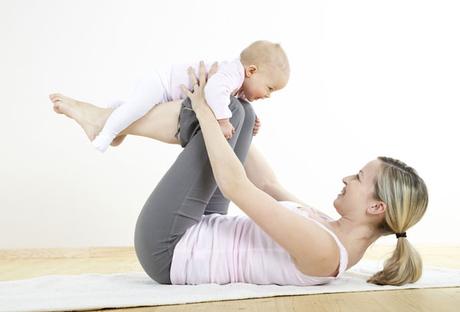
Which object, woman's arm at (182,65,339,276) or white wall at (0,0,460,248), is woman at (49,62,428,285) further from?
white wall at (0,0,460,248)

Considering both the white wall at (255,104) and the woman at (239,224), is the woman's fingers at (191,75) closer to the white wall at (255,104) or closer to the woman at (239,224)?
the woman at (239,224)

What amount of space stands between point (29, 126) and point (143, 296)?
9.36 ft

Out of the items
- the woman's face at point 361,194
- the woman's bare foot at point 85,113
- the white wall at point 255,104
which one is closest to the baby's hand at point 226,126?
the woman's face at point 361,194

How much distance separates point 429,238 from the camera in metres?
4.50

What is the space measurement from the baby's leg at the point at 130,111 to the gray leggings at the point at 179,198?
19 cm

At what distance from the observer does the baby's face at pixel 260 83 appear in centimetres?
216

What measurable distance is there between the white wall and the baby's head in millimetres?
2168

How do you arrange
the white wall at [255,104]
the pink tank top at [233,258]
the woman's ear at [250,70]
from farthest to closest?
the white wall at [255,104] → the woman's ear at [250,70] → the pink tank top at [233,258]

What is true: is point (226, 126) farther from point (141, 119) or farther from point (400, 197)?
point (400, 197)

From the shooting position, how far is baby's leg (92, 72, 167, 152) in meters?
2.09

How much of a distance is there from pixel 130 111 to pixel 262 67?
1.67ft

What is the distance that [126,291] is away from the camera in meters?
1.85

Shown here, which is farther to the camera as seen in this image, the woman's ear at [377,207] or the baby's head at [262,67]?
the baby's head at [262,67]

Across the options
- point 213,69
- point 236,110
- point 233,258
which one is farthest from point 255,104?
point 233,258
